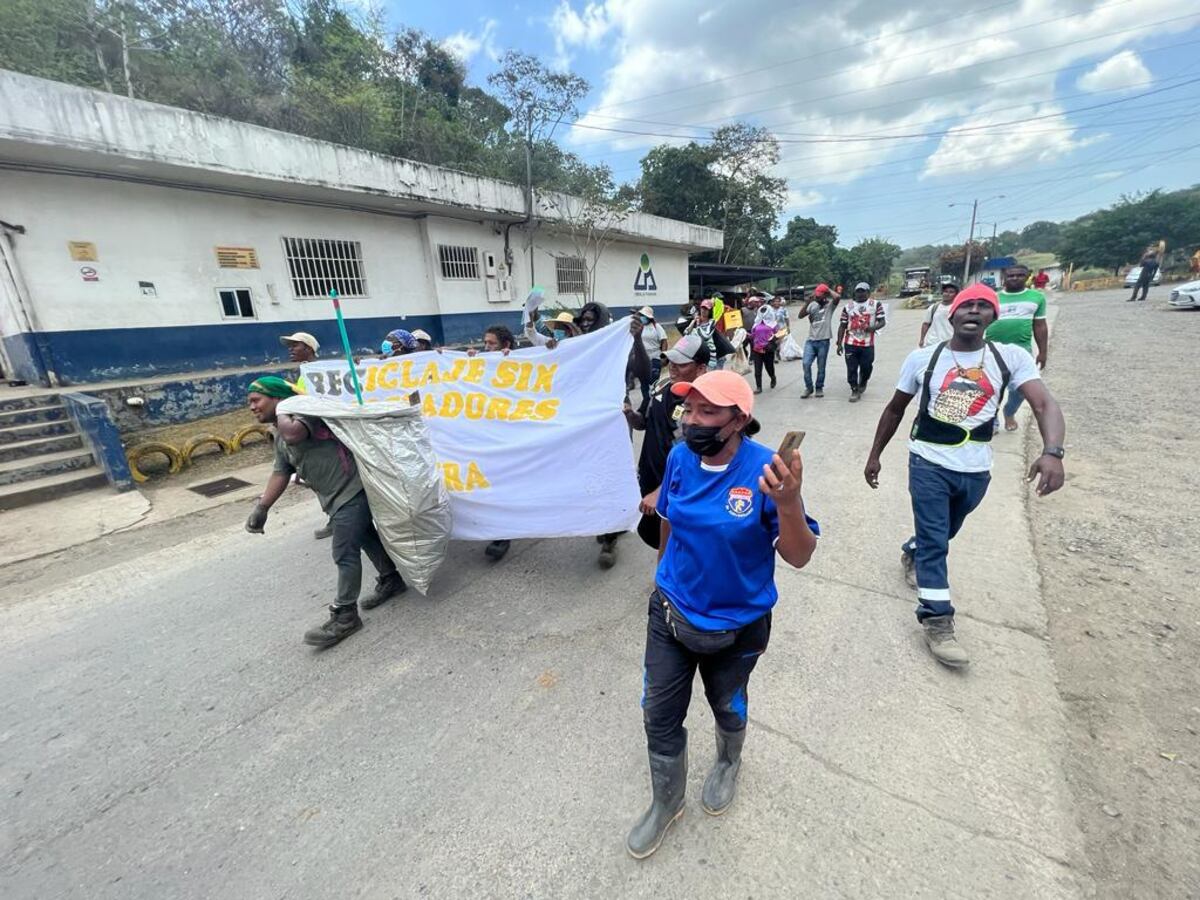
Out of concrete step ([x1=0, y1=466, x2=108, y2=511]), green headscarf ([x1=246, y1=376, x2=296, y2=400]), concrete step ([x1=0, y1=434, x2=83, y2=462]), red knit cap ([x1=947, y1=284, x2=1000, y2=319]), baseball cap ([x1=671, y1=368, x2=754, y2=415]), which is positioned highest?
red knit cap ([x1=947, y1=284, x2=1000, y2=319])

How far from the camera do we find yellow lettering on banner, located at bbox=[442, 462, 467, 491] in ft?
12.1

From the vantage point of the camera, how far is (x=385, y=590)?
11.4 feet

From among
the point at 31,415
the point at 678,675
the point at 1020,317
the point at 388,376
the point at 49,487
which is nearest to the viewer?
the point at 678,675

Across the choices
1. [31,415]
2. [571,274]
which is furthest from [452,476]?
[571,274]

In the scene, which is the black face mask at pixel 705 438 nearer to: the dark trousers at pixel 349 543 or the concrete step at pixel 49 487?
the dark trousers at pixel 349 543

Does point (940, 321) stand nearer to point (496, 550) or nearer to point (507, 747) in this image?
point (496, 550)

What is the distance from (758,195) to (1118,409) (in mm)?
31049

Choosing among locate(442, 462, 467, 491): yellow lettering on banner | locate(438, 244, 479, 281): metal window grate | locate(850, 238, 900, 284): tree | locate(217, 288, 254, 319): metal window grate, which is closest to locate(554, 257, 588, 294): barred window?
locate(438, 244, 479, 281): metal window grate

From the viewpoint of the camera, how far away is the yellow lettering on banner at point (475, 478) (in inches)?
143

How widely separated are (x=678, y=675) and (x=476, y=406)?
259 cm

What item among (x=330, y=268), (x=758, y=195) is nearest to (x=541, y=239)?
(x=330, y=268)

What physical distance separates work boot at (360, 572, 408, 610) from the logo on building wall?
18.1m

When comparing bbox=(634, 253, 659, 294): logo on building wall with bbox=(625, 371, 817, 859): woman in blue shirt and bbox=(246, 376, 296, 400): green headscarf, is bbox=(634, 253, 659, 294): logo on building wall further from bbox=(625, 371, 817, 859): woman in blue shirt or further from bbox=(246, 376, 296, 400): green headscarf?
bbox=(625, 371, 817, 859): woman in blue shirt

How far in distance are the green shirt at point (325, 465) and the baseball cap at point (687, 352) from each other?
2006mm
